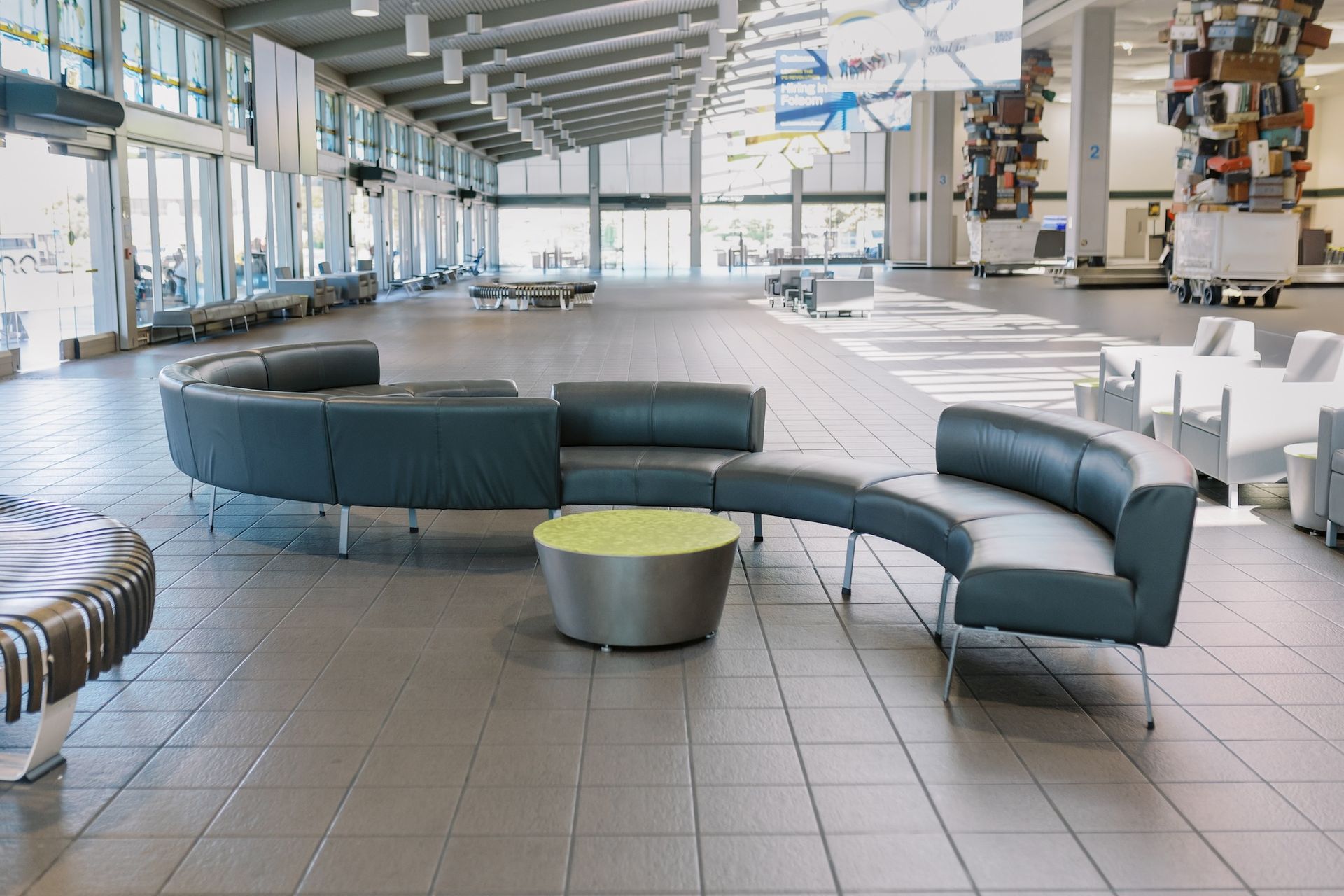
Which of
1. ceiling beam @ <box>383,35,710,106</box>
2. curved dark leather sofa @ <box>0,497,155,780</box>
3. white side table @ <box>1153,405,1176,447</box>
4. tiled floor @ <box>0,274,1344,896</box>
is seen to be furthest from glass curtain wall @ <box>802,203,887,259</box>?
curved dark leather sofa @ <box>0,497,155,780</box>

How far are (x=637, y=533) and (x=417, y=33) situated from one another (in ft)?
42.5

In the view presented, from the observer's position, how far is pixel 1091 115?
2347 centimetres

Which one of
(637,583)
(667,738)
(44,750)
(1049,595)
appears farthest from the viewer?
(637,583)

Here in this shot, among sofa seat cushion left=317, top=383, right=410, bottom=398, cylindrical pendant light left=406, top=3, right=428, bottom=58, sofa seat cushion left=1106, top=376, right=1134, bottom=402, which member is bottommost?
sofa seat cushion left=1106, top=376, right=1134, bottom=402

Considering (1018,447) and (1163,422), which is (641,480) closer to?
(1018,447)

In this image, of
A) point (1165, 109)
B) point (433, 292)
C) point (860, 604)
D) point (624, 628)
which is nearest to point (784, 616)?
point (860, 604)

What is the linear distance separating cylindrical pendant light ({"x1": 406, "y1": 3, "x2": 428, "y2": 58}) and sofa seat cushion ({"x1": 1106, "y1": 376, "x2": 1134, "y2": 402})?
1076 centimetres

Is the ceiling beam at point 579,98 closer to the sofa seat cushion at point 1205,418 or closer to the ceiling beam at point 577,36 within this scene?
the ceiling beam at point 577,36

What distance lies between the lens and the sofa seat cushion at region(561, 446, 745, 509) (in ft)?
16.7

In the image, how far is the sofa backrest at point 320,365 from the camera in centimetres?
657

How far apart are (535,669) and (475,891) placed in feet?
4.41

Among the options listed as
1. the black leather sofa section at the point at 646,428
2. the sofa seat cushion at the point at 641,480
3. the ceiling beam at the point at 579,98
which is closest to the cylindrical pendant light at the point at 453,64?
the ceiling beam at the point at 579,98

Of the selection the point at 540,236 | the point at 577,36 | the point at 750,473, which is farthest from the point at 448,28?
the point at 540,236

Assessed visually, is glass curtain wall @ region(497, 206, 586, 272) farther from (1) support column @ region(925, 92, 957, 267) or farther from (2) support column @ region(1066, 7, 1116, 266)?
(2) support column @ region(1066, 7, 1116, 266)
